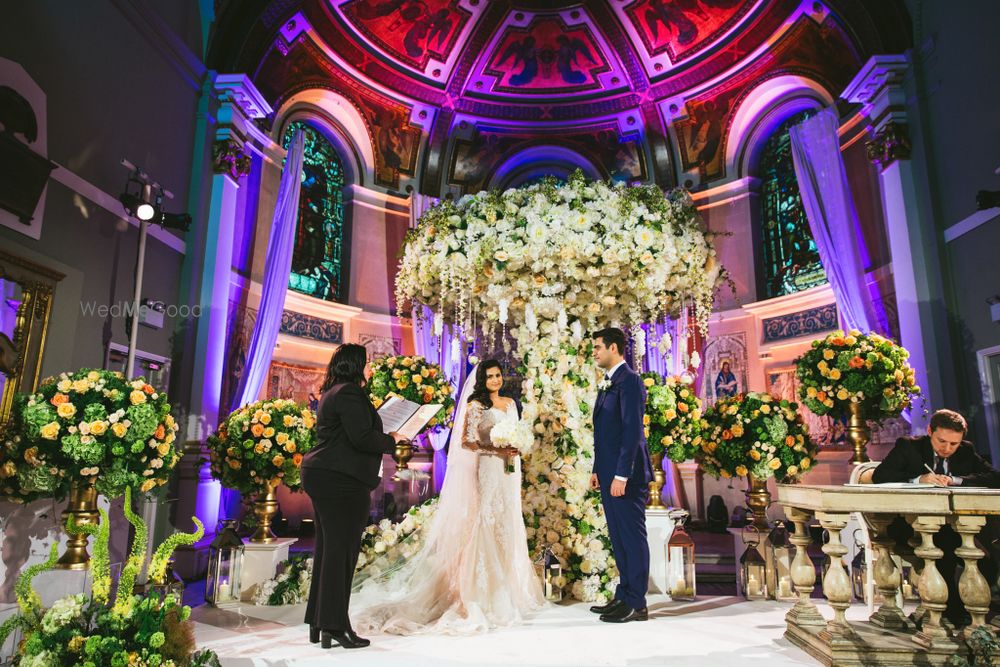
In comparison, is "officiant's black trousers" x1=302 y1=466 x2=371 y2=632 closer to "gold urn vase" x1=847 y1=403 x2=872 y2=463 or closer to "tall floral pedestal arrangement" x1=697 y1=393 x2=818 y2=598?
"tall floral pedestal arrangement" x1=697 y1=393 x2=818 y2=598

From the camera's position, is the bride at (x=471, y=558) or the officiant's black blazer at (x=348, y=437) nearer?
the officiant's black blazer at (x=348, y=437)

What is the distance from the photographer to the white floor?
10.2 ft

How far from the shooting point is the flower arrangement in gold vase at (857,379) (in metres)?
5.56

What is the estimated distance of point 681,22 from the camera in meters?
11.1

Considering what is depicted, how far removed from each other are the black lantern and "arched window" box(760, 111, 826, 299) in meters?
9.03

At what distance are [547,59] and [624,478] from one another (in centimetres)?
1063

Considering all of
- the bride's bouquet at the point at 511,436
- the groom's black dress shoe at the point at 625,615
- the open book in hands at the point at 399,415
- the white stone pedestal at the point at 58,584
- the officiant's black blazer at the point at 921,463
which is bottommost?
the groom's black dress shoe at the point at 625,615

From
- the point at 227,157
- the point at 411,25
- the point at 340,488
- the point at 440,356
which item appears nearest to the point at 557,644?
the point at 340,488

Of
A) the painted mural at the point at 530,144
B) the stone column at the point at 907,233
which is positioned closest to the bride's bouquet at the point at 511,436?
the stone column at the point at 907,233

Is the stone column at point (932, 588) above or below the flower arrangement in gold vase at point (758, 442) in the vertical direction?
below

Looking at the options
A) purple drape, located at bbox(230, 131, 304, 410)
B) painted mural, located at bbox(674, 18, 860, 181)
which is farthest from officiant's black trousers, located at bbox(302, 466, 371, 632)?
painted mural, located at bbox(674, 18, 860, 181)

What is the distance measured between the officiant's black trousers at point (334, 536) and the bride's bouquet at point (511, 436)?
120 centimetres

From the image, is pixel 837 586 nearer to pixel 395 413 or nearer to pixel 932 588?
pixel 932 588

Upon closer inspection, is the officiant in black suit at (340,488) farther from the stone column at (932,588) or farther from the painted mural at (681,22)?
the painted mural at (681,22)
